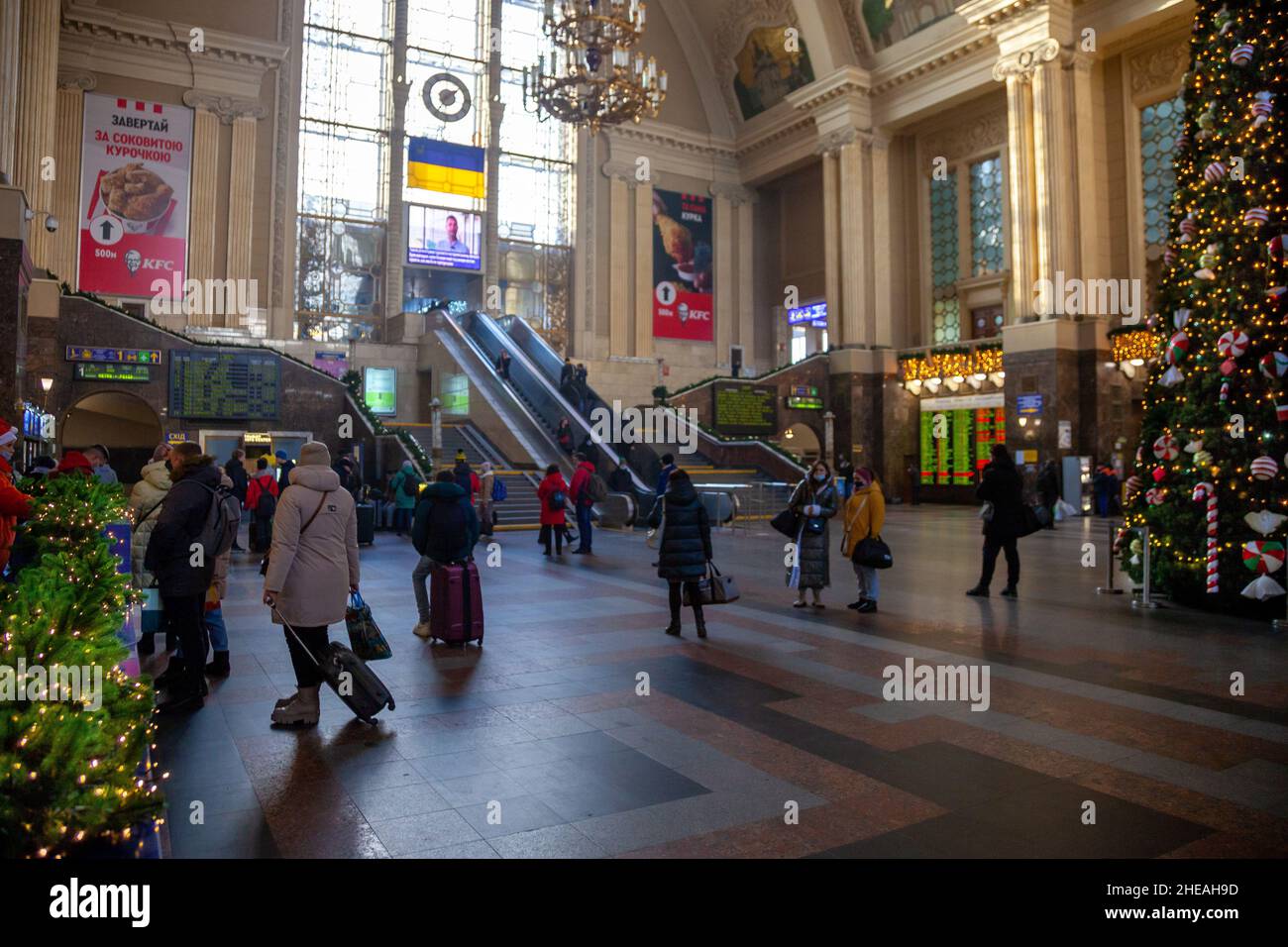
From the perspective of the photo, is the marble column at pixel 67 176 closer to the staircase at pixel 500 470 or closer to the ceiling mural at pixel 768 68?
the staircase at pixel 500 470

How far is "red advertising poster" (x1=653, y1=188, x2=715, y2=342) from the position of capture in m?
32.5

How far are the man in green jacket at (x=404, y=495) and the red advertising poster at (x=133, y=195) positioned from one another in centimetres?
1316

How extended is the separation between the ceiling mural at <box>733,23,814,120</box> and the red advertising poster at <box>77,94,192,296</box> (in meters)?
18.8

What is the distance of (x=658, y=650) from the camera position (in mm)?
6465

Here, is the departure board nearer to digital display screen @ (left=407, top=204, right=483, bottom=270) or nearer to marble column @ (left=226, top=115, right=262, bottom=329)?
marble column @ (left=226, top=115, right=262, bottom=329)

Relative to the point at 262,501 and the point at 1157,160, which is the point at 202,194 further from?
the point at 1157,160

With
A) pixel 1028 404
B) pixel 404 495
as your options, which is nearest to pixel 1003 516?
pixel 404 495

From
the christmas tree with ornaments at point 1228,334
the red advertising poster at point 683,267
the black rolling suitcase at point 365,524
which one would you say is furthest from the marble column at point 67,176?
the christmas tree with ornaments at point 1228,334

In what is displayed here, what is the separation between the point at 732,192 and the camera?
34062 mm

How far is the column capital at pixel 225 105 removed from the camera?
24.9 meters

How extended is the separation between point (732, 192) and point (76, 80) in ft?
71.0

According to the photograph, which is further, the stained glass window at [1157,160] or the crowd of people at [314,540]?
the stained glass window at [1157,160]

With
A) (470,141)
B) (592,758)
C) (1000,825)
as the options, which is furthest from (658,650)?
(470,141)
